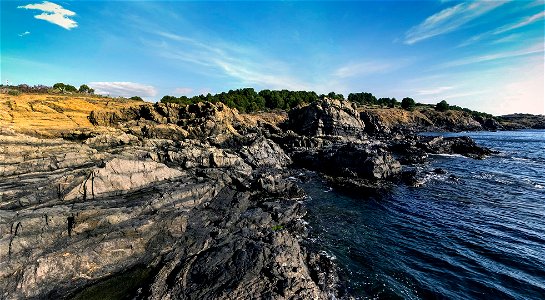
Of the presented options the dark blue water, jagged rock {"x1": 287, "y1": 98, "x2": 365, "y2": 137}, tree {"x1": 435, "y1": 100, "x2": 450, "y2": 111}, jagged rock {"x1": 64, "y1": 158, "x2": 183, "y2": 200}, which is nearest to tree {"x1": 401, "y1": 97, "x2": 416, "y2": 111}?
tree {"x1": 435, "y1": 100, "x2": 450, "y2": 111}

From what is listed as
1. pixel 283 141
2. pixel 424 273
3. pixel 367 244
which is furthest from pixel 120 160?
pixel 283 141

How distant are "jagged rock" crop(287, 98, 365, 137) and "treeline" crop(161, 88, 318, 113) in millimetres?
40989

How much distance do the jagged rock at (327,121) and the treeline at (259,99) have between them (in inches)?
1614

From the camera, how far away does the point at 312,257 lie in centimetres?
2041

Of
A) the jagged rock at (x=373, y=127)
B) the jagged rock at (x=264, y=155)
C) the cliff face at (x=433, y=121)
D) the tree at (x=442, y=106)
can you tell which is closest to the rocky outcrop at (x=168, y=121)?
the jagged rock at (x=264, y=155)

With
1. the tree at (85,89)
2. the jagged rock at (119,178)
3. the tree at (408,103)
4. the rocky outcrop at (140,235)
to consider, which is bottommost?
the rocky outcrop at (140,235)

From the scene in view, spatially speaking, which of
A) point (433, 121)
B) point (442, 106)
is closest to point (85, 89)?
point (433, 121)

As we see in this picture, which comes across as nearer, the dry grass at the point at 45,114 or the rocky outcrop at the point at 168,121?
the dry grass at the point at 45,114

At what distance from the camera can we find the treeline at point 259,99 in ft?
448

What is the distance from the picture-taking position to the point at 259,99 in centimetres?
15762

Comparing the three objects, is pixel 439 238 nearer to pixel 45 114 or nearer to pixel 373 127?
pixel 45 114

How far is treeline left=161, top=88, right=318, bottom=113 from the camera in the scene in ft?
448

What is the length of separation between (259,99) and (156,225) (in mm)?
140238

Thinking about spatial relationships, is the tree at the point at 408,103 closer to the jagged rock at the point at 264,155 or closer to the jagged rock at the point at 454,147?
the jagged rock at the point at 454,147
